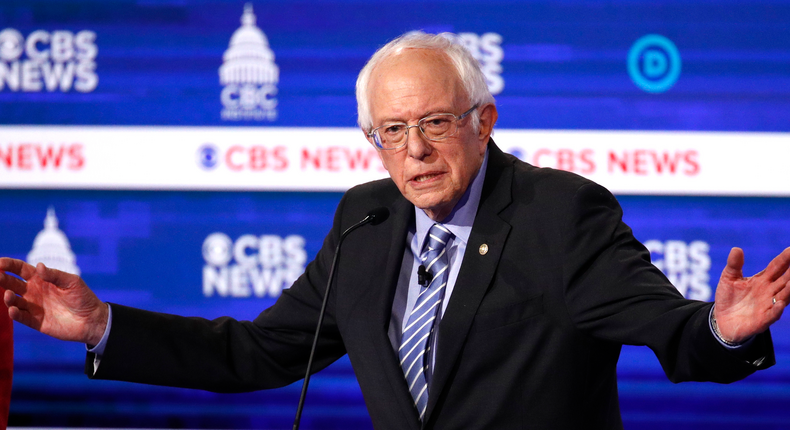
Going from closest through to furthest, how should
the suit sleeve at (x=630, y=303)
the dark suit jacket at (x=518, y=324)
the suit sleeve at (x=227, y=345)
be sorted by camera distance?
the suit sleeve at (x=630, y=303) → the dark suit jacket at (x=518, y=324) → the suit sleeve at (x=227, y=345)

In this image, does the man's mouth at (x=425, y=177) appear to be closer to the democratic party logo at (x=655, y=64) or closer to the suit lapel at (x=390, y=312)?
the suit lapel at (x=390, y=312)

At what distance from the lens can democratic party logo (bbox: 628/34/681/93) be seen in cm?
323

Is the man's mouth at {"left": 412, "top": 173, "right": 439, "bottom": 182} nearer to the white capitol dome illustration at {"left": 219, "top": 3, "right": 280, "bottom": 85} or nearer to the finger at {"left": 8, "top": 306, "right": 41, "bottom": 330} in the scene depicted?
the finger at {"left": 8, "top": 306, "right": 41, "bottom": 330}

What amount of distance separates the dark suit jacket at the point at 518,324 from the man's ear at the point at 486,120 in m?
0.06

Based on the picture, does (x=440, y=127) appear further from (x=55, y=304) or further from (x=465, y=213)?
(x=55, y=304)

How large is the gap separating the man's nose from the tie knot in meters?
0.19

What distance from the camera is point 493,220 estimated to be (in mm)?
1752

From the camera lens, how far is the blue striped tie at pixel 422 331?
172 centimetres

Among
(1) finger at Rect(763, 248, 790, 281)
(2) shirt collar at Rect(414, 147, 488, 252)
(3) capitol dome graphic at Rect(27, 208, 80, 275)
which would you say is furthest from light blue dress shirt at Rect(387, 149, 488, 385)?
(3) capitol dome graphic at Rect(27, 208, 80, 275)

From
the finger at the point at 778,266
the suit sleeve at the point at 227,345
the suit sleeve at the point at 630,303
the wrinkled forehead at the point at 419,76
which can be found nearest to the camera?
the finger at the point at 778,266

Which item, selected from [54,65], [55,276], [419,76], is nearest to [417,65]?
[419,76]

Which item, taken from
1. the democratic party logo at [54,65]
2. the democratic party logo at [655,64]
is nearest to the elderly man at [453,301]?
the democratic party logo at [655,64]

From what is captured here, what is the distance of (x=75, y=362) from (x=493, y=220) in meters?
2.49

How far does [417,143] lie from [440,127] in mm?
72
